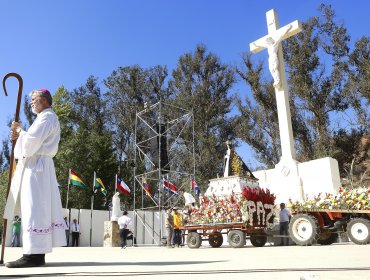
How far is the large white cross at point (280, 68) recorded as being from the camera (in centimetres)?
1642

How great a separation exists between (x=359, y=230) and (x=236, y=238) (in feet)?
10.2

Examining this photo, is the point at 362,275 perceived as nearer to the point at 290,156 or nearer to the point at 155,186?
the point at 290,156

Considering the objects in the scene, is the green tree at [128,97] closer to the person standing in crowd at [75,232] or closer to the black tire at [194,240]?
the person standing in crowd at [75,232]

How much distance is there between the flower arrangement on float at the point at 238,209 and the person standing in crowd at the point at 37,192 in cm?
660

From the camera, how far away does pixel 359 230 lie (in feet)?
30.0

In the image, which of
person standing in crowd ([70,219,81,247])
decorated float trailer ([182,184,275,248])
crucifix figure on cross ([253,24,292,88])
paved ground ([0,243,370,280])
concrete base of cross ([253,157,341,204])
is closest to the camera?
paved ground ([0,243,370,280])

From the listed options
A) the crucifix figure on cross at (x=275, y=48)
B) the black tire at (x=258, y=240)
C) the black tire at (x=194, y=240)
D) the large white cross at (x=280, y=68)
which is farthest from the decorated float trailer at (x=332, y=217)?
the crucifix figure on cross at (x=275, y=48)

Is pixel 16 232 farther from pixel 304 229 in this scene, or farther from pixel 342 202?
pixel 342 202

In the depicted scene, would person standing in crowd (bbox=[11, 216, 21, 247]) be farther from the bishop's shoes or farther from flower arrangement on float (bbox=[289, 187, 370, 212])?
the bishop's shoes

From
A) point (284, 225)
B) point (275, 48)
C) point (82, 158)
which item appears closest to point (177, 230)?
point (284, 225)

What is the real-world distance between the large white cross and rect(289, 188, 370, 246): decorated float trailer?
6.13 meters

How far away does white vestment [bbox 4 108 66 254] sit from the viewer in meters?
4.44

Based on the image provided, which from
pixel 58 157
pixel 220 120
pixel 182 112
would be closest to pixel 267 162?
pixel 220 120

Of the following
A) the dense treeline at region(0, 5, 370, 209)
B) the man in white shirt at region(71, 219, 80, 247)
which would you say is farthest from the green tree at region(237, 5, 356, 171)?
the man in white shirt at region(71, 219, 80, 247)
